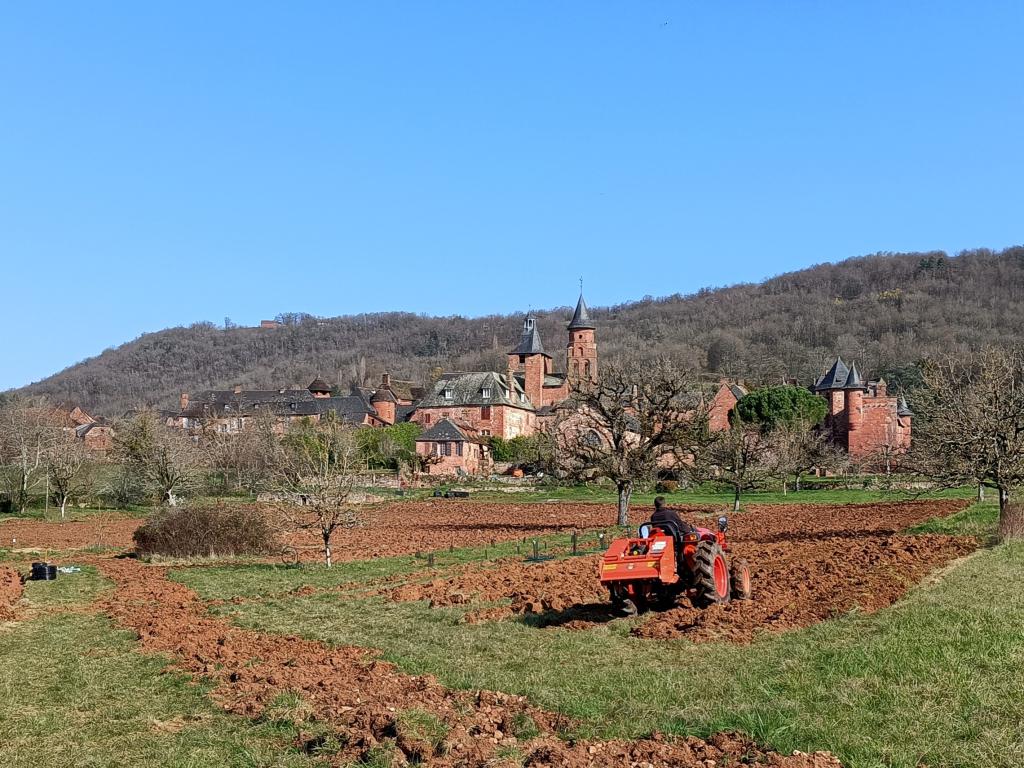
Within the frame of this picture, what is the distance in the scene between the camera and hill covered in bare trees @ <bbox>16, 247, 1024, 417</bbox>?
130750mm

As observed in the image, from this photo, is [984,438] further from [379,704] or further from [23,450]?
[23,450]

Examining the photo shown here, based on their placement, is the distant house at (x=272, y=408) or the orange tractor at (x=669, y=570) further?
the distant house at (x=272, y=408)

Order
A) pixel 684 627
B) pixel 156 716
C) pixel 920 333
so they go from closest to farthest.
Answer: pixel 156 716
pixel 684 627
pixel 920 333

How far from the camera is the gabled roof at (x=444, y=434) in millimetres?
73250

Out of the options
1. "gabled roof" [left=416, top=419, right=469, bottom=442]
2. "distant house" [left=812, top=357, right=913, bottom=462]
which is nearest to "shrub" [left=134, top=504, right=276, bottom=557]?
"gabled roof" [left=416, top=419, right=469, bottom=442]

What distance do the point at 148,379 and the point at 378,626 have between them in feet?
576

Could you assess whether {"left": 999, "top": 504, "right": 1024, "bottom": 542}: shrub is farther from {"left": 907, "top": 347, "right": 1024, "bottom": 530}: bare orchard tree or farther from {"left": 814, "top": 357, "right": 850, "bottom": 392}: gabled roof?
{"left": 814, "top": 357, "right": 850, "bottom": 392}: gabled roof

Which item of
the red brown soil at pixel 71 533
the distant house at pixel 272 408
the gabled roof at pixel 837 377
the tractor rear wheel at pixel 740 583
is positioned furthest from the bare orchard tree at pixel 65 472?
the gabled roof at pixel 837 377

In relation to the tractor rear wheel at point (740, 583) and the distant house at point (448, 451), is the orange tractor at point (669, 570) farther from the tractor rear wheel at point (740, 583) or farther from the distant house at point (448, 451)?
the distant house at point (448, 451)

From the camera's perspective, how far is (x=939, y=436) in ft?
73.2

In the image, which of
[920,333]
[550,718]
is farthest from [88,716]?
[920,333]

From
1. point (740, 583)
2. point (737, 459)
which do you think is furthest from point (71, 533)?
point (740, 583)

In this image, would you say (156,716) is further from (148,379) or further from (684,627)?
(148,379)

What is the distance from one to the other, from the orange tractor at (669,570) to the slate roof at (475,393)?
224 ft
